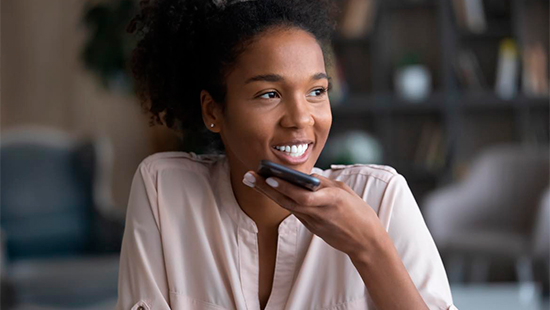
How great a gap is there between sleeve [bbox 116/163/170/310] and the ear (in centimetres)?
14

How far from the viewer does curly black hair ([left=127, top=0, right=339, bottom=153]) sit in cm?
108

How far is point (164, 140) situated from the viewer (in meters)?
4.78

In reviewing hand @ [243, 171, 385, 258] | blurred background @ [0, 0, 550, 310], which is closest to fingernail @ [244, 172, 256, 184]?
hand @ [243, 171, 385, 258]

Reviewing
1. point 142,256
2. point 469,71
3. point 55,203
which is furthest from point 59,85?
point 142,256

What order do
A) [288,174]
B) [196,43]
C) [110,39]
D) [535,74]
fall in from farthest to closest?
[110,39]
[535,74]
[196,43]
[288,174]

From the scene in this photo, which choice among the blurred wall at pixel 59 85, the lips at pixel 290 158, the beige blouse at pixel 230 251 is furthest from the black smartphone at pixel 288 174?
the blurred wall at pixel 59 85

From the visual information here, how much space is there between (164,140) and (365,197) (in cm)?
377

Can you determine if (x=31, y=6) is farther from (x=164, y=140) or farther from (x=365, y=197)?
(x=365, y=197)

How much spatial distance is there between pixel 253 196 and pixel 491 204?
3.22m

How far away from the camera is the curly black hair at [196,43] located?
1.08m

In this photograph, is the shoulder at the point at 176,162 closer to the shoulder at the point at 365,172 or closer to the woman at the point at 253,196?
the woman at the point at 253,196

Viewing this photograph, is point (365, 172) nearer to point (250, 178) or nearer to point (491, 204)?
point (250, 178)

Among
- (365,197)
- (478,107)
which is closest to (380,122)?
(478,107)

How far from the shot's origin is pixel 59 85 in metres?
5.36
